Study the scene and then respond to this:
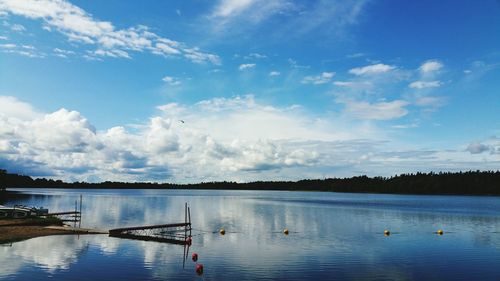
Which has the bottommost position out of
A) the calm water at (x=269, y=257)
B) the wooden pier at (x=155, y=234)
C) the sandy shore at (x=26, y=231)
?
the calm water at (x=269, y=257)

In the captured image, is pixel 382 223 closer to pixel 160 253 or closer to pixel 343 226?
pixel 343 226

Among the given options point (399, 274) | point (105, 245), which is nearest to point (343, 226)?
point (399, 274)

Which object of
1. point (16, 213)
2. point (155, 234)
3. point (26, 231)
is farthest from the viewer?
point (16, 213)

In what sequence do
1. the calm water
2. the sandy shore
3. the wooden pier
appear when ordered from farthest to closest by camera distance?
the wooden pier < the sandy shore < the calm water

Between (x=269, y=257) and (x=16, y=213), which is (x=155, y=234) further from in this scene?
(x=16, y=213)

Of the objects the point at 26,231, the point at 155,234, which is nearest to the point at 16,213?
the point at 26,231

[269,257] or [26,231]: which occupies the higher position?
[26,231]

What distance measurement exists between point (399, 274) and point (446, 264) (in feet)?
24.6

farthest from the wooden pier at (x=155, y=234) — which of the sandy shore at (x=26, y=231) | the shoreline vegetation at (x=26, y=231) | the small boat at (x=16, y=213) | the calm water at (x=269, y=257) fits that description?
the small boat at (x=16, y=213)

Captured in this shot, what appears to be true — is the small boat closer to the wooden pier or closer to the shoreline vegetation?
the shoreline vegetation

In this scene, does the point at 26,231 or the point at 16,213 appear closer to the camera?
the point at 26,231

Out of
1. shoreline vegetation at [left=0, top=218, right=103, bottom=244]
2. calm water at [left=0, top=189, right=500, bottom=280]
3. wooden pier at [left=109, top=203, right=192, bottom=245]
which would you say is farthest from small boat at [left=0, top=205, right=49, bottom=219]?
wooden pier at [left=109, top=203, right=192, bottom=245]

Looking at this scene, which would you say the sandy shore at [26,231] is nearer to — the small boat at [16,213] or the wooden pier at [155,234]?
the wooden pier at [155,234]

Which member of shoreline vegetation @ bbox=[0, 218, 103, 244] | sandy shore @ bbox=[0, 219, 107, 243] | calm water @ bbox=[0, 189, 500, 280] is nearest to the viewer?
calm water @ bbox=[0, 189, 500, 280]
